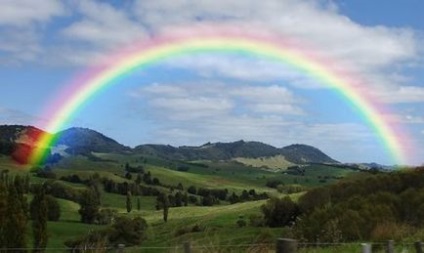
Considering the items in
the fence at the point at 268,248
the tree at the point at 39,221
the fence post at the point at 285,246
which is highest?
the fence post at the point at 285,246

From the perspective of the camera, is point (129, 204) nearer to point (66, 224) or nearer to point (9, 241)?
point (66, 224)

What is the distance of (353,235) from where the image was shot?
23719mm

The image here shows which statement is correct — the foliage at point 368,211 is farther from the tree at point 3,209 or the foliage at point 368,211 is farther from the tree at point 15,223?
the tree at point 3,209

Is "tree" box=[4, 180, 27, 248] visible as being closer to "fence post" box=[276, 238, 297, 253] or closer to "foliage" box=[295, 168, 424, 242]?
"foliage" box=[295, 168, 424, 242]

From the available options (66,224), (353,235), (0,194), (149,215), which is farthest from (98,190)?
(353,235)

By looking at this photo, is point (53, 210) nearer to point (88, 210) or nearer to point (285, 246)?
point (88, 210)

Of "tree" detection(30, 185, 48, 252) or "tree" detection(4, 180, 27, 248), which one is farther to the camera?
"tree" detection(30, 185, 48, 252)

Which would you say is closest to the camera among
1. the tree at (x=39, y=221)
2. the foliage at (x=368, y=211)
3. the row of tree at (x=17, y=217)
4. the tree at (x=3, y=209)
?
the foliage at (x=368, y=211)

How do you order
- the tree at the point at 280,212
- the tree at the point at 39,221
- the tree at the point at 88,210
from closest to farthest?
the tree at the point at 280,212
the tree at the point at 39,221
the tree at the point at 88,210

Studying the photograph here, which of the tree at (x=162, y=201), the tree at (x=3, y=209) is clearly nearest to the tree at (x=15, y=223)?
the tree at (x=3, y=209)

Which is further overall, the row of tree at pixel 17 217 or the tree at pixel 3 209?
the row of tree at pixel 17 217

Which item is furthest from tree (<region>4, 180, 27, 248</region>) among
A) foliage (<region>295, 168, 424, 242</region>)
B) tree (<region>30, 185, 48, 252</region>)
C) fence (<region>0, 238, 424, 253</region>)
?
fence (<region>0, 238, 424, 253</region>)

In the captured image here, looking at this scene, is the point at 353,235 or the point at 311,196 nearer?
the point at 353,235

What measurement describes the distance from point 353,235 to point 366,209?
13.0 meters
